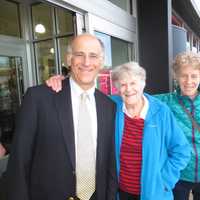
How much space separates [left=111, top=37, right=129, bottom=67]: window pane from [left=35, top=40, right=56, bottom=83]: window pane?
1031mm

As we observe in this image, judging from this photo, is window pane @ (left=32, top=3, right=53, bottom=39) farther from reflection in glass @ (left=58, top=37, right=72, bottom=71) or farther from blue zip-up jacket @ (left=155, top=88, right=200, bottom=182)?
blue zip-up jacket @ (left=155, top=88, right=200, bottom=182)

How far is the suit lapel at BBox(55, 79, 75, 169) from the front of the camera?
1.56 m

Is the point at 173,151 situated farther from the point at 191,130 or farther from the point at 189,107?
the point at 189,107

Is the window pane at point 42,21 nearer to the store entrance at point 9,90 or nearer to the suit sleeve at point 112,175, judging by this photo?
the store entrance at point 9,90

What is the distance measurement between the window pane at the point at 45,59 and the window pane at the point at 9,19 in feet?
1.55

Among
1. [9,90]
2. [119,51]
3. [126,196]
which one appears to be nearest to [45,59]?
[9,90]

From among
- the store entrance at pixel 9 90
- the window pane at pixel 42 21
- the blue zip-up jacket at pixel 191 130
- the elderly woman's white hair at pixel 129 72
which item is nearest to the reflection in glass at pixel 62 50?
the window pane at pixel 42 21

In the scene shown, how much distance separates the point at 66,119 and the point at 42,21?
3.27 meters

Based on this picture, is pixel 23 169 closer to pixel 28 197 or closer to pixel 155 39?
pixel 28 197

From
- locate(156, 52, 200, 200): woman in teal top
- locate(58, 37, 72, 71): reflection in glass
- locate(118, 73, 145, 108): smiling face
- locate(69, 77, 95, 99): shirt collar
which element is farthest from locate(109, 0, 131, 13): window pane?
locate(69, 77, 95, 99): shirt collar

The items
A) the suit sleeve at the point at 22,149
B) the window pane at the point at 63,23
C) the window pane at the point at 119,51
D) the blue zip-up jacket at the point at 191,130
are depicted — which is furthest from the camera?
the window pane at the point at 119,51

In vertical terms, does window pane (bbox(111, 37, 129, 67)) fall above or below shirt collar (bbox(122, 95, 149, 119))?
above

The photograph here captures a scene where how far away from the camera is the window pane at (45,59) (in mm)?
4204

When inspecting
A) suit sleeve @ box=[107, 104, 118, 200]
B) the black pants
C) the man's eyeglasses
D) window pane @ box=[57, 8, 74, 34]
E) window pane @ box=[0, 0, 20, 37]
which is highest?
window pane @ box=[0, 0, 20, 37]
